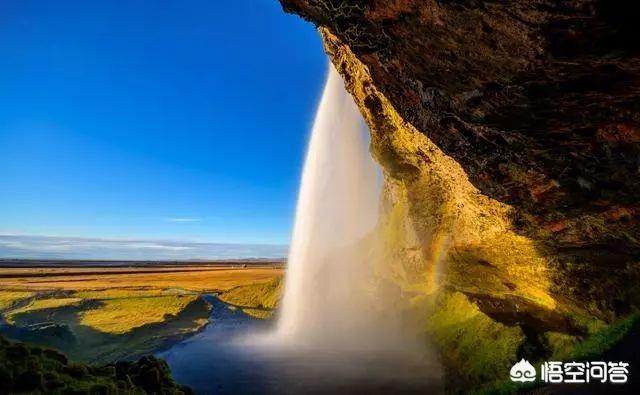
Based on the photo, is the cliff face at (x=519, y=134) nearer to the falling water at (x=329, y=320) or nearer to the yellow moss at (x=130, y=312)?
the falling water at (x=329, y=320)

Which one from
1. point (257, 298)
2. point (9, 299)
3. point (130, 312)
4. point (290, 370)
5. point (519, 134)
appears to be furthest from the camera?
point (257, 298)

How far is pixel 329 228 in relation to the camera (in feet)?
145

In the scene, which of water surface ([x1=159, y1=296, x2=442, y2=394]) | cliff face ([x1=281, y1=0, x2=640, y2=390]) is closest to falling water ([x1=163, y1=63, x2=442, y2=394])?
water surface ([x1=159, y1=296, x2=442, y2=394])

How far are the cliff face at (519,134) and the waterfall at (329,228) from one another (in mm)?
19686

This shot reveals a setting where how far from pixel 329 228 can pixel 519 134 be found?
1334 inches

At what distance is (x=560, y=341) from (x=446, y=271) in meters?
7.57

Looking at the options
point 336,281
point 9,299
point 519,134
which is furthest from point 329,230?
point 9,299

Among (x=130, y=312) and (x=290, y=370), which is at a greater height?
(x=290, y=370)

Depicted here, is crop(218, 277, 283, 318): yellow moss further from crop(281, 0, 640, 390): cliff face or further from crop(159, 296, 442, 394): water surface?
crop(281, 0, 640, 390): cliff face

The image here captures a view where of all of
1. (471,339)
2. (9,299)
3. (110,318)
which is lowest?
(9,299)

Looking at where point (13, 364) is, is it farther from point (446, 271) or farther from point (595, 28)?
point (446, 271)

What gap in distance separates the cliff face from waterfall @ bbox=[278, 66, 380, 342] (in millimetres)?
19686

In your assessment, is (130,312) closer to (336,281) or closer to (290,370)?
(336,281)

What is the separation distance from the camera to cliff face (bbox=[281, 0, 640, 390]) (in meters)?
8.22
